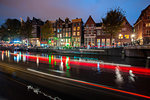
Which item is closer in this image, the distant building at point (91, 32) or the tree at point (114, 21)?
the tree at point (114, 21)

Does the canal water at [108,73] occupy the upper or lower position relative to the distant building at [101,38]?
lower

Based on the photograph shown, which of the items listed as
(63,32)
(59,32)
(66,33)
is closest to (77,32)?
(66,33)

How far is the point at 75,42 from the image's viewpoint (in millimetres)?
48625

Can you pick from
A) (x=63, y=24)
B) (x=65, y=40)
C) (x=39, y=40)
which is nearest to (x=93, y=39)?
(x=65, y=40)

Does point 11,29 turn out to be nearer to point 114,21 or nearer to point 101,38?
point 101,38

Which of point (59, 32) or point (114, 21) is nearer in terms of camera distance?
point (114, 21)

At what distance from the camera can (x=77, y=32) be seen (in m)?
48.4

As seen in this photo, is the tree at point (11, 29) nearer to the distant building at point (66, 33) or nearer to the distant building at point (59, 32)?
the distant building at point (59, 32)

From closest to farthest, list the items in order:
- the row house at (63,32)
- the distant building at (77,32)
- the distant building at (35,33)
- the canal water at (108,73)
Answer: the canal water at (108,73)
the distant building at (77,32)
the row house at (63,32)
the distant building at (35,33)

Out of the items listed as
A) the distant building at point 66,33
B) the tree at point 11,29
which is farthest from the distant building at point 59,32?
the tree at point 11,29

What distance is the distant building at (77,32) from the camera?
157 feet

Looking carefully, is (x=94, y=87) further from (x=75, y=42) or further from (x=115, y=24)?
(x=75, y=42)

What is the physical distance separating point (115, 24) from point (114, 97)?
28.9 meters

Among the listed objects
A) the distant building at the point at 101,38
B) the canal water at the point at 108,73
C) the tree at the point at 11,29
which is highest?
the tree at the point at 11,29
